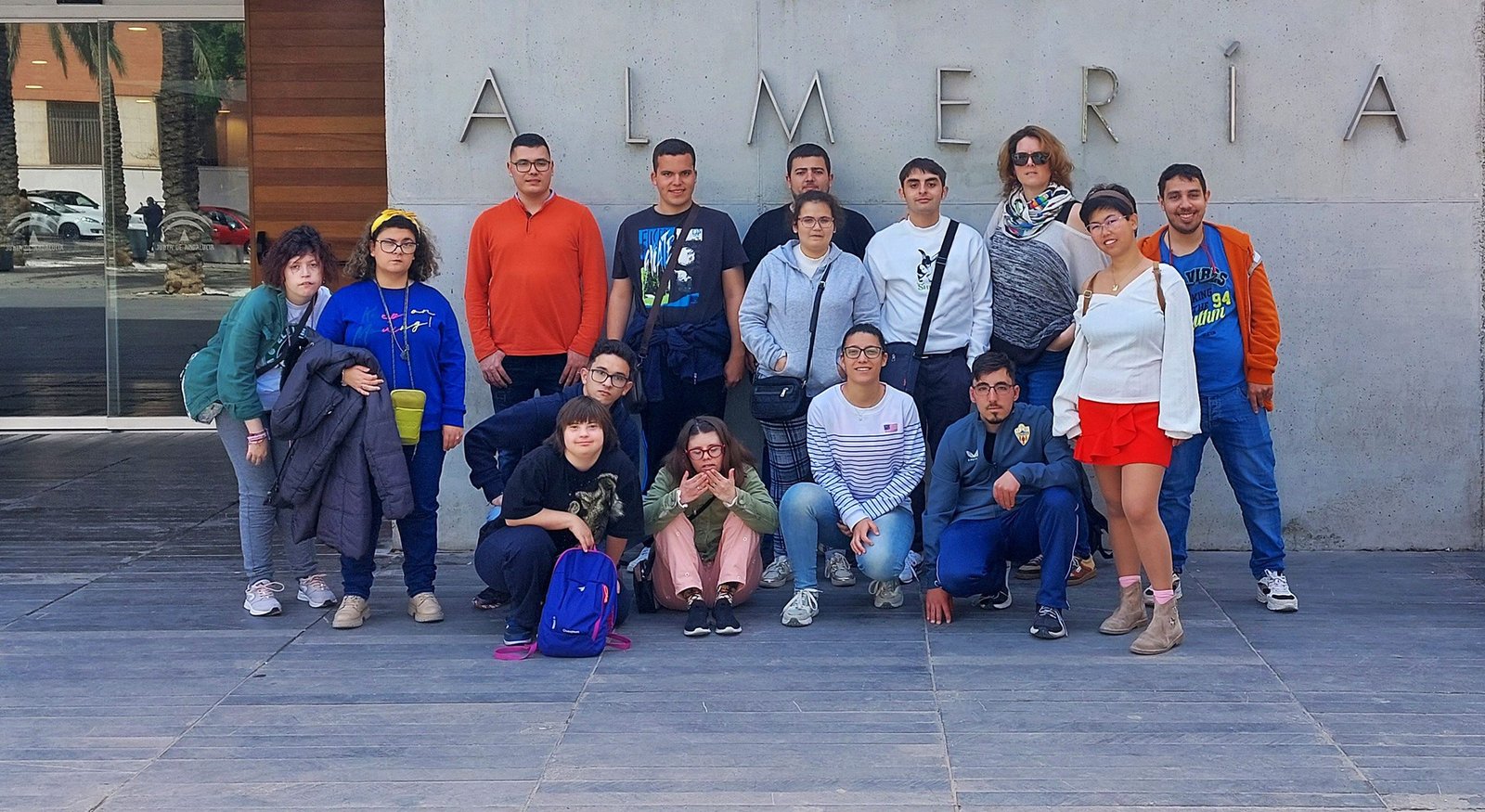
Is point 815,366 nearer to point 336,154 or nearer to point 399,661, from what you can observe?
point 399,661

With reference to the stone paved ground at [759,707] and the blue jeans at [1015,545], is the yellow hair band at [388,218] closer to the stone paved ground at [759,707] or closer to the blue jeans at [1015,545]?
the stone paved ground at [759,707]

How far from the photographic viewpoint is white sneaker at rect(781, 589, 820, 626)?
5859 millimetres

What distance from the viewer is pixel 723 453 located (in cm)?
592

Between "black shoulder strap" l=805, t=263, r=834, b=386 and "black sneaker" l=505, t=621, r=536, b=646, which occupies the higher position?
"black shoulder strap" l=805, t=263, r=834, b=386

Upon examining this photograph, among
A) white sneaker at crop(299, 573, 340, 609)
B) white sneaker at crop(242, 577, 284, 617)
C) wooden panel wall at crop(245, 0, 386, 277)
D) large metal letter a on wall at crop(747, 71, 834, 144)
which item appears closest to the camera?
white sneaker at crop(242, 577, 284, 617)

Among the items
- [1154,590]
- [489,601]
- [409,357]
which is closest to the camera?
[1154,590]

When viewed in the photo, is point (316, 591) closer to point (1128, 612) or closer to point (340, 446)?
point (340, 446)

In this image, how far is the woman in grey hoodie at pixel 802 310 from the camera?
642 centimetres

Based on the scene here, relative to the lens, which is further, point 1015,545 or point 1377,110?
point 1377,110

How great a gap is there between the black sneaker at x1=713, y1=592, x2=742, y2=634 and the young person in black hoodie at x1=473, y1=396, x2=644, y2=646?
A: 1.37 feet

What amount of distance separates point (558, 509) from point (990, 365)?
1.76 m

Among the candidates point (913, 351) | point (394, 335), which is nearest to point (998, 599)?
point (913, 351)

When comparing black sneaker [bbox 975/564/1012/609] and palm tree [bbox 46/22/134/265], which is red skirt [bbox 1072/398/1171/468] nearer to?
black sneaker [bbox 975/564/1012/609]

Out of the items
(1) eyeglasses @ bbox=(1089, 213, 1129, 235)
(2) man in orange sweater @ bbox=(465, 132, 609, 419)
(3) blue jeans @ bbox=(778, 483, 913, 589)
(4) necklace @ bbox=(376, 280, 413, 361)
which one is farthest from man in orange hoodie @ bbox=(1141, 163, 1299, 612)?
(4) necklace @ bbox=(376, 280, 413, 361)
